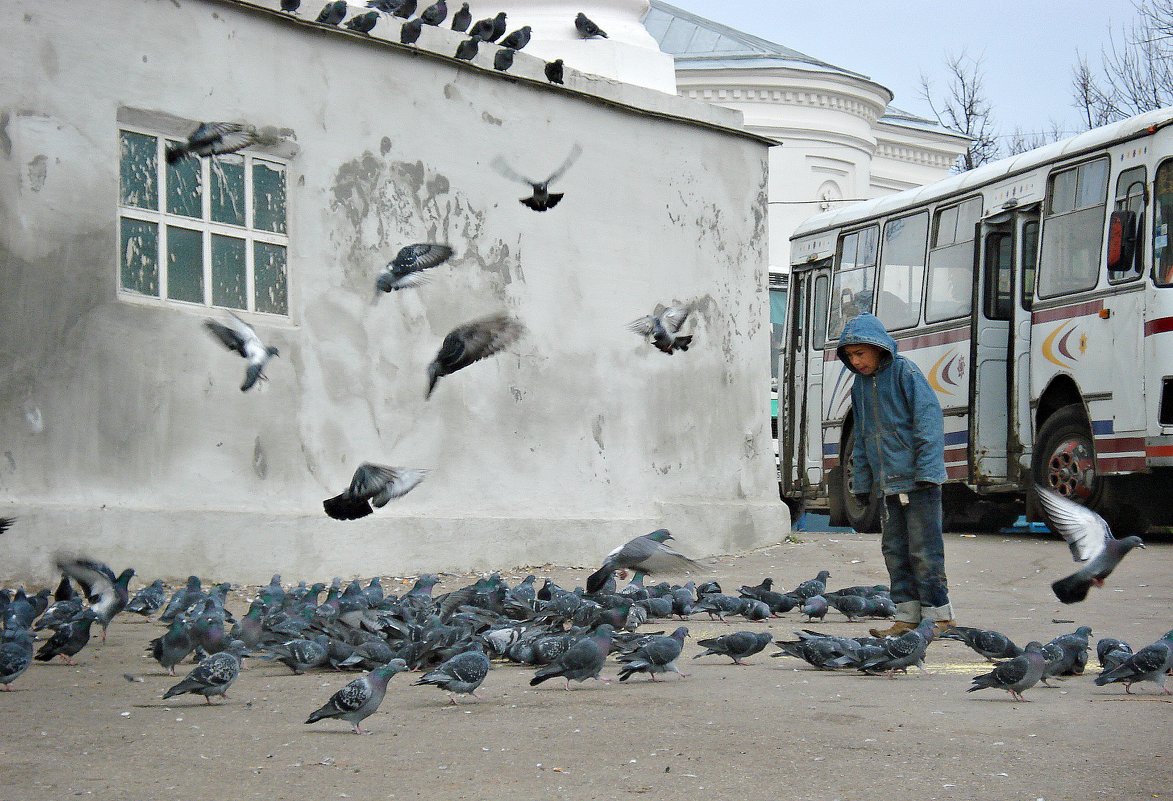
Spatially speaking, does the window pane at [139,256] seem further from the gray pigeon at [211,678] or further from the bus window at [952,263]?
the bus window at [952,263]

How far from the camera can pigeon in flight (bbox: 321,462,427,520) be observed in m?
11.2

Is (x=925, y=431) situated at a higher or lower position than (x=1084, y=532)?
higher

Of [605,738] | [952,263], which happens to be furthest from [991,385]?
[605,738]

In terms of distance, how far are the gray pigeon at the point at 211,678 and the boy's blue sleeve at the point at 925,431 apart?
3998 mm

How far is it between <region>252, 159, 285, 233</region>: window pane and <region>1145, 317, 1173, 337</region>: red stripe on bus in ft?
25.9

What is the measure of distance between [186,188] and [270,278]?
89 centimetres

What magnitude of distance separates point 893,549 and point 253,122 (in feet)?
18.0

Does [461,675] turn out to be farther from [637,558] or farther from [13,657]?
[637,558]

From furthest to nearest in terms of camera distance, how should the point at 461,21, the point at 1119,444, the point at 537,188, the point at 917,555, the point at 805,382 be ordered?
1. the point at 805,382
2. the point at 1119,444
3. the point at 461,21
4. the point at 537,188
5. the point at 917,555

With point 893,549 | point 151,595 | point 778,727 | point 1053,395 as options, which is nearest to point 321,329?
point 151,595

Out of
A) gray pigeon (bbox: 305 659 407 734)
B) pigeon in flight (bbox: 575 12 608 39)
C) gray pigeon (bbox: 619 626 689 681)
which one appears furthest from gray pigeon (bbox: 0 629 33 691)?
pigeon in flight (bbox: 575 12 608 39)

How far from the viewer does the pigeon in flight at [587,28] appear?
15188 millimetres

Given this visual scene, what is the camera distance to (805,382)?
2014 centimetres

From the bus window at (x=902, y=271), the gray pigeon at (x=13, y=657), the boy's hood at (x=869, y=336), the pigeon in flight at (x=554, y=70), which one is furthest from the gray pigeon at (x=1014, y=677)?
the bus window at (x=902, y=271)
